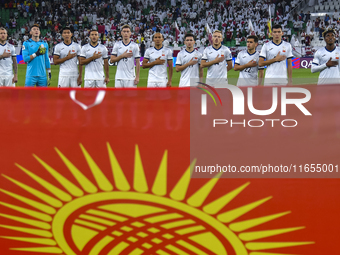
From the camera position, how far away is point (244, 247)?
8.43 ft

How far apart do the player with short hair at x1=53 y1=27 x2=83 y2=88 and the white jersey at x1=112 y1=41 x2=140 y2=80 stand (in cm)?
83

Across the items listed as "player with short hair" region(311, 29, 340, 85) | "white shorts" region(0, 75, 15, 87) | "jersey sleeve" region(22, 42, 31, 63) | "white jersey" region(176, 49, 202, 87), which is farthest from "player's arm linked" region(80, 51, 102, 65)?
"player with short hair" region(311, 29, 340, 85)

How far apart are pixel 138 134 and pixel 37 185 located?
0.73m

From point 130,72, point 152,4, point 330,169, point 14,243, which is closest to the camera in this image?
point 330,169

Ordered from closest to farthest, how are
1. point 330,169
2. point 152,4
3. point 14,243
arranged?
point 330,169 < point 14,243 < point 152,4

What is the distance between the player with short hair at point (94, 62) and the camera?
28.6 feet

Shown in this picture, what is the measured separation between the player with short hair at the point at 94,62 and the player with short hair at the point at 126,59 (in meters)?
0.24

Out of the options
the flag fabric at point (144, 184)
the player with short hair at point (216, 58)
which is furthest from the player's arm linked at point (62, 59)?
the flag fabric at point (144, 184)

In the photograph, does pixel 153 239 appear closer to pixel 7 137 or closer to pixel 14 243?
pixel 14 243

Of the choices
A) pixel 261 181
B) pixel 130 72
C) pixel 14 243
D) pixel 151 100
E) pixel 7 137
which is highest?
pixel 130 72

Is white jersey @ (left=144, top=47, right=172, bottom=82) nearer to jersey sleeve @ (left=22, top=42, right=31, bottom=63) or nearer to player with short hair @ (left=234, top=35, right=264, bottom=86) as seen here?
player with short hair @ (left=234, top=35, right=264, bottom=86)

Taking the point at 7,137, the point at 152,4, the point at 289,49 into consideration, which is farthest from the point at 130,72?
the point at 152,4

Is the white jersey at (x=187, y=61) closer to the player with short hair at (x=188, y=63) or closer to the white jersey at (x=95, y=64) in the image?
the player with short hair at (x=188, y=63)

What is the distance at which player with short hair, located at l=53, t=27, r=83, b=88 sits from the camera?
882 centimetres
